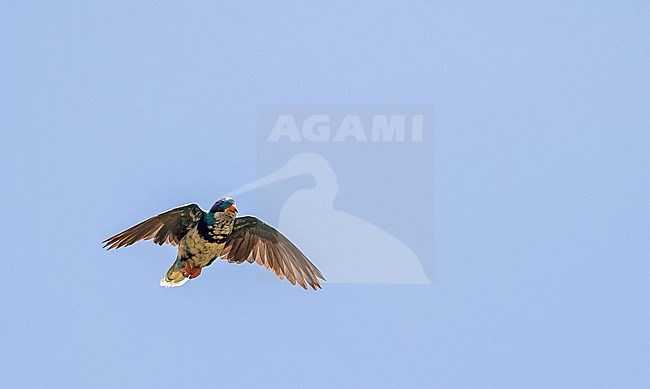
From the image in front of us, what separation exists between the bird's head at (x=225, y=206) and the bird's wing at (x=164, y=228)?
1.38ft

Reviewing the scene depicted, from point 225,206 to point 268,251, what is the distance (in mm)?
1251

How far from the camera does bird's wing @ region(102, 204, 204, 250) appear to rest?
15602 millimetres

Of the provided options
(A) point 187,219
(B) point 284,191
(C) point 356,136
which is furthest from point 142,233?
(C) point 356,136

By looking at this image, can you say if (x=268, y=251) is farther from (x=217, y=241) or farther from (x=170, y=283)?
(x=170, y=283)

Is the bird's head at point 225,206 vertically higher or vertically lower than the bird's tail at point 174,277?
higher

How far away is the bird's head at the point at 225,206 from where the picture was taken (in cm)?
1520

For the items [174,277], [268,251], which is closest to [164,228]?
[174,277]

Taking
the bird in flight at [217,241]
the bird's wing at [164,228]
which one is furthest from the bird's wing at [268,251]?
the bird's wing at [164,228]

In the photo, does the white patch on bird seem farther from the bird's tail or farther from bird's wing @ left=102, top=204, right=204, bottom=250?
bird's wing @ left=102, top=204, right=204, bottom=250

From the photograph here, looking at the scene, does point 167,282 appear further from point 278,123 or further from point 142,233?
point 278,123

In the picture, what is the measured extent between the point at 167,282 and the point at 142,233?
2.29 ft

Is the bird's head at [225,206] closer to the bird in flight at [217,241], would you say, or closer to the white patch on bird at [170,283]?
the bird in flight at [217,241]

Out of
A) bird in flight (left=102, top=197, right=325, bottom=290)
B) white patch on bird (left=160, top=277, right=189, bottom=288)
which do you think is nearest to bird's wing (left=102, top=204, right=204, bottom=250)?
bird in flight (left=102, top=197, right=325, bottom=290)

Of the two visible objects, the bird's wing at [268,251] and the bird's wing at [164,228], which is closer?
the bird's wing at [164,228]
